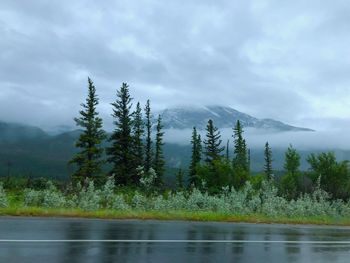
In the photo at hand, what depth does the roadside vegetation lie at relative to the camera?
17438 millimetres

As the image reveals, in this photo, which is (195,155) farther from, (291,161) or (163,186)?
(291,161)

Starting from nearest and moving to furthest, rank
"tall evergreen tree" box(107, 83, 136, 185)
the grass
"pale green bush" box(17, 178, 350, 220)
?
the grass, "pale green bush" box(17, 178, 350, 220), "tall evergreen tree" box(107, 83, 136, 185)

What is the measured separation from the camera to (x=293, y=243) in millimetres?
11305

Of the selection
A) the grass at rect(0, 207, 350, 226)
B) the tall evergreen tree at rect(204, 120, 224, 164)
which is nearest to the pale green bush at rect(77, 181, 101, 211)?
the grass at rect(0, 207, 350, 226)

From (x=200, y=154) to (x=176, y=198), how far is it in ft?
211

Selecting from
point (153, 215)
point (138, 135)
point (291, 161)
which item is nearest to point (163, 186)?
point (138, 135)

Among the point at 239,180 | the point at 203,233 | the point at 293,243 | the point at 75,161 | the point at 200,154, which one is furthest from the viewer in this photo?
the point at 200,154

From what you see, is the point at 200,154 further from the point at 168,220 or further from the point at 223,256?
the point at 223,256

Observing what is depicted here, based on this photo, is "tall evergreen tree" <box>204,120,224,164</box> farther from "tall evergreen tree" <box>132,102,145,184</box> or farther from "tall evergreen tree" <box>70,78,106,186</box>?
"tall evergreen tree" <box>70,78,106,186</box>

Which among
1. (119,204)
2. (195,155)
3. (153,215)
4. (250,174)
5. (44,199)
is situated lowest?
(153,215)

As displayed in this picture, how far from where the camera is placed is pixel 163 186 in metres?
72.6

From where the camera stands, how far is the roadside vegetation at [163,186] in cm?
1744

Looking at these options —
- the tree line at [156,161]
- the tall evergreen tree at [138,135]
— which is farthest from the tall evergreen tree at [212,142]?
the tall evergreen tree at [138,135]

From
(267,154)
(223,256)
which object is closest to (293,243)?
(223,256)
